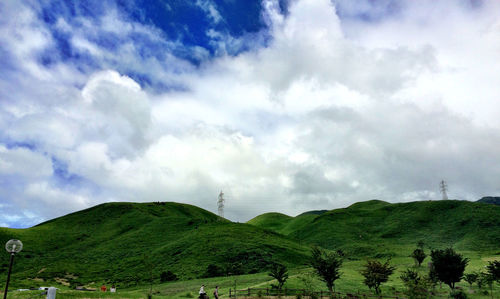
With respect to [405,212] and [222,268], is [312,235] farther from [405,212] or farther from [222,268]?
[222,268]

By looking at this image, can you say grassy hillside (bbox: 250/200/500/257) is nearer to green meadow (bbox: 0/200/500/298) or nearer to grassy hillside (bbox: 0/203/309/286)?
green meadow (bbox: 0/200/500/298)

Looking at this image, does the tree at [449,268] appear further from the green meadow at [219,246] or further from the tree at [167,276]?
the tree at [167,276]

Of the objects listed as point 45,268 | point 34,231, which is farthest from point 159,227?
point 34,231

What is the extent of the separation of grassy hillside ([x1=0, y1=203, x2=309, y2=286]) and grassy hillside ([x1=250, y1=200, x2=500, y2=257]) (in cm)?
3576

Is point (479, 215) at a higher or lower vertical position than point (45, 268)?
higher

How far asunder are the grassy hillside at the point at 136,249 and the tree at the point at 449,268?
149ft

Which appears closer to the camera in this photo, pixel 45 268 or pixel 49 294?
pixel 49 294

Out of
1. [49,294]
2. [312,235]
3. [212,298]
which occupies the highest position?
[312,235]

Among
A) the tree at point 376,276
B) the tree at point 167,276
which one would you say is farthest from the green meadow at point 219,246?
the tree at point 376,276

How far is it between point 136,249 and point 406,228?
380ft

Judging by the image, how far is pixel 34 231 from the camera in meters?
138

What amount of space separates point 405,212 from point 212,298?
156m

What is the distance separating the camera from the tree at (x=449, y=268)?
161 ft

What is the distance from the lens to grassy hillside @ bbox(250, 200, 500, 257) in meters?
125
